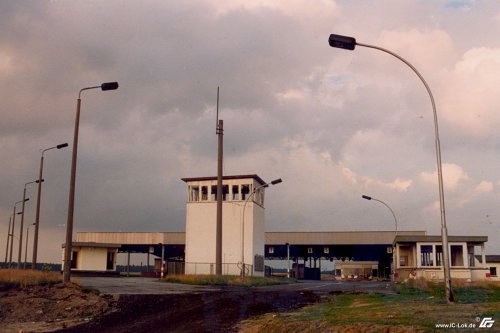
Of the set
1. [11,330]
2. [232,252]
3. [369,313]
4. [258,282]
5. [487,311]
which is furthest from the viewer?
[232,252]

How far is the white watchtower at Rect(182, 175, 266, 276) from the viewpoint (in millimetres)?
54094

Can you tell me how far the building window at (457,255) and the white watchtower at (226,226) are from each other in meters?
20.1

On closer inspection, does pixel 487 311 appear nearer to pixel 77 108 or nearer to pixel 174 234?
pixel 77 108

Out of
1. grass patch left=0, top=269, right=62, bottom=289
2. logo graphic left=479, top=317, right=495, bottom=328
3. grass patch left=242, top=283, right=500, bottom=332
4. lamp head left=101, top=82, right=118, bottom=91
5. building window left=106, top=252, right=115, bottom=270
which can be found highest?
lamp head left=101, top=82, right=118, bottom=91

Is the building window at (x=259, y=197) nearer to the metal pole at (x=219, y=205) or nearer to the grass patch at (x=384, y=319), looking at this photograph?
the metal pole at (x=219, y=205)

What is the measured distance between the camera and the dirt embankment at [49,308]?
18.6 meters

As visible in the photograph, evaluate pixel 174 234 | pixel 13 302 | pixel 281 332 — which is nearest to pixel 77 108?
pixel 13 302

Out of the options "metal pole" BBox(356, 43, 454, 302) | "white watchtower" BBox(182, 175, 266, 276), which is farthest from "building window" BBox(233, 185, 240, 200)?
"metal pole" BBox(356, 43, 454, 302)

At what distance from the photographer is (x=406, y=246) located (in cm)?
4256

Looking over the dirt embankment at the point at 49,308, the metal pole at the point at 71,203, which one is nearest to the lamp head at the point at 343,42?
the dirt embankment at the point at 49,308

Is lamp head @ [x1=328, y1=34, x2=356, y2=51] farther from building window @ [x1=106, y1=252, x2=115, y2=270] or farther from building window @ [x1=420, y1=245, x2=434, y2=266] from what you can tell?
building window @ [x1=106, y1=252, x2=115, y2=270]

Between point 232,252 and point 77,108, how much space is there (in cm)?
2949

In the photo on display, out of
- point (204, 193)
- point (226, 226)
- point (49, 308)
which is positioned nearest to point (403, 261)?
point (226, 226)

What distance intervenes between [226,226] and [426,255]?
65.1 ft
